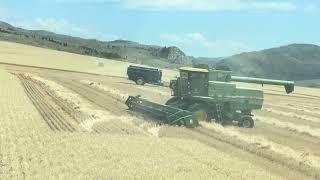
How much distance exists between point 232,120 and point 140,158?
1217 cm

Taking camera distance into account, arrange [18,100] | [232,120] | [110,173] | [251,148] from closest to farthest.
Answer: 1. [110,173]
2. [251,148]
3. [232,120]
4. [18,100]

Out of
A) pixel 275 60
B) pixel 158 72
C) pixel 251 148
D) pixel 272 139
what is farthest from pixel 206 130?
pixel 275 60

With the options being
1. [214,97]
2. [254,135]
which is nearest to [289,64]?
[214,97]

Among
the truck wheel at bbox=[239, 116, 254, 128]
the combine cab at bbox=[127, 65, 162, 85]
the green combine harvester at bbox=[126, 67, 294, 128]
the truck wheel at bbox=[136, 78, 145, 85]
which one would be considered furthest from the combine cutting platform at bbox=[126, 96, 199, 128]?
the truck wheel at bbox=[136, 78, 145, 85]

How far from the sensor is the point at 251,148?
2047cm

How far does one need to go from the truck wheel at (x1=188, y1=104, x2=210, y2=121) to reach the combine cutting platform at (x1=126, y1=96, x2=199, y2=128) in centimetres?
116

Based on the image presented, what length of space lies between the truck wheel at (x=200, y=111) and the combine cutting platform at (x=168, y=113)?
1.16 m

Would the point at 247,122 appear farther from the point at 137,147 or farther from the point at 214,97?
the point at 137,147

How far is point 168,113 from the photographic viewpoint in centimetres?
2703

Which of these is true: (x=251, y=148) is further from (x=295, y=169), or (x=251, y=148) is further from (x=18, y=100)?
(x=18, y=100)

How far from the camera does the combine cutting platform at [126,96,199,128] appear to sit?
2580 centimetres

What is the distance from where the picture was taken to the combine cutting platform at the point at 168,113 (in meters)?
25.8

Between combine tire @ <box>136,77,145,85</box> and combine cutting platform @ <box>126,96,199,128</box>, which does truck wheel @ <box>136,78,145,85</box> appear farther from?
combine cutting platform @ <box>126,96,199,128</box>

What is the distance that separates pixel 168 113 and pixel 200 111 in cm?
178
